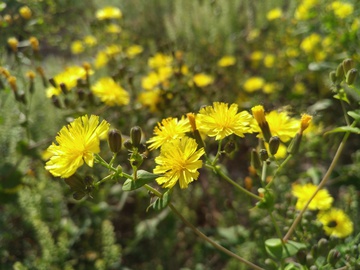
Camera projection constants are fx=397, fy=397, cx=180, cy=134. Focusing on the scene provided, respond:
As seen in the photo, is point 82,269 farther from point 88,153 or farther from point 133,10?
point 133,10

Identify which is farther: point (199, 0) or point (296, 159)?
point (199, 0)

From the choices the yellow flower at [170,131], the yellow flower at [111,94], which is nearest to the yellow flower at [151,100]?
the yellow flower at [111,94]

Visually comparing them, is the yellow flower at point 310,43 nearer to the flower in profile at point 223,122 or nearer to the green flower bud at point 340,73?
the green flower bud at point 340,73

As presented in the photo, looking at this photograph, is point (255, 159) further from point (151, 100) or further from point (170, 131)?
point (151, 100)

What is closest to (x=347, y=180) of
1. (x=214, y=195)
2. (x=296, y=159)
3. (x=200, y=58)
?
(x=296, y=159)

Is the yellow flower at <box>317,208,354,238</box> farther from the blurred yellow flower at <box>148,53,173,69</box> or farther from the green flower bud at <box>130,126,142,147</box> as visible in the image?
the blurred yellow flower at <box>148,53,173,69</box>

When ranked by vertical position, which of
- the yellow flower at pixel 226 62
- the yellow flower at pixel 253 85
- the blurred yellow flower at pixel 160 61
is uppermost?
the blurred yellow flower at pixel 160 61

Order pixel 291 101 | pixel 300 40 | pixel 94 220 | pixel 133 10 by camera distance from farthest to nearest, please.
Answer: pixel 133 10, pixel 300 40, pixel 291 101, pixel 94 220
